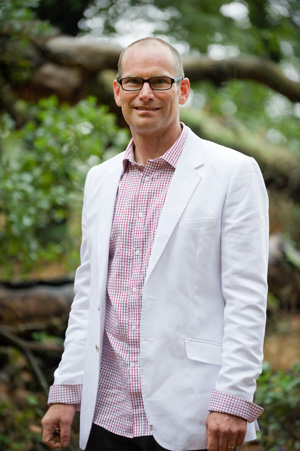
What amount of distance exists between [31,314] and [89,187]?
2804 mm

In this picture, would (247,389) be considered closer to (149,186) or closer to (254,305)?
(254,305)

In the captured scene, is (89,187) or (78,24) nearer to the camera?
(89,187)

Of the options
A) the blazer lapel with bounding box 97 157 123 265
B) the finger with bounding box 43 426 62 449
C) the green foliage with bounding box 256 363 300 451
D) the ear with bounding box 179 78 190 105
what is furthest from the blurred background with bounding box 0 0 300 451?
the ear with bounding box 179 78 190 105

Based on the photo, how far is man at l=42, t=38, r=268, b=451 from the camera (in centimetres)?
200

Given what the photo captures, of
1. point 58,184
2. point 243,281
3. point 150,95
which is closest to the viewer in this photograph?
point 243,281

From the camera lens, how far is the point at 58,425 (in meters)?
2.40

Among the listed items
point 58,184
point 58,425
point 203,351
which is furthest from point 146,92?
point 58,184

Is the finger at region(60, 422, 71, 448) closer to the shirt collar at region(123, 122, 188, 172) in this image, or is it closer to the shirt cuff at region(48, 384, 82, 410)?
the shirt cuff at region(48, 384, 82, 410)

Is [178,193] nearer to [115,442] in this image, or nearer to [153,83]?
[153,83]

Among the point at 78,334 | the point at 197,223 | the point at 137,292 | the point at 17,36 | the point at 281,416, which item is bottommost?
the point at 281,416

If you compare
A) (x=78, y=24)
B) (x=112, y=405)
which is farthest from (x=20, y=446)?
(x=78, y=24)

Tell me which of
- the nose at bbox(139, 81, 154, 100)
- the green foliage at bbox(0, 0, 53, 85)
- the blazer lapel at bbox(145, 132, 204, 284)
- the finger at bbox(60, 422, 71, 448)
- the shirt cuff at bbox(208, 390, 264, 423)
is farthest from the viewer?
the green foliage at bbox(0, 0, 53, 85)

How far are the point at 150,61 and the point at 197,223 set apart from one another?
27.8 inches

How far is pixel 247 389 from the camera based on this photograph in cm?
193
